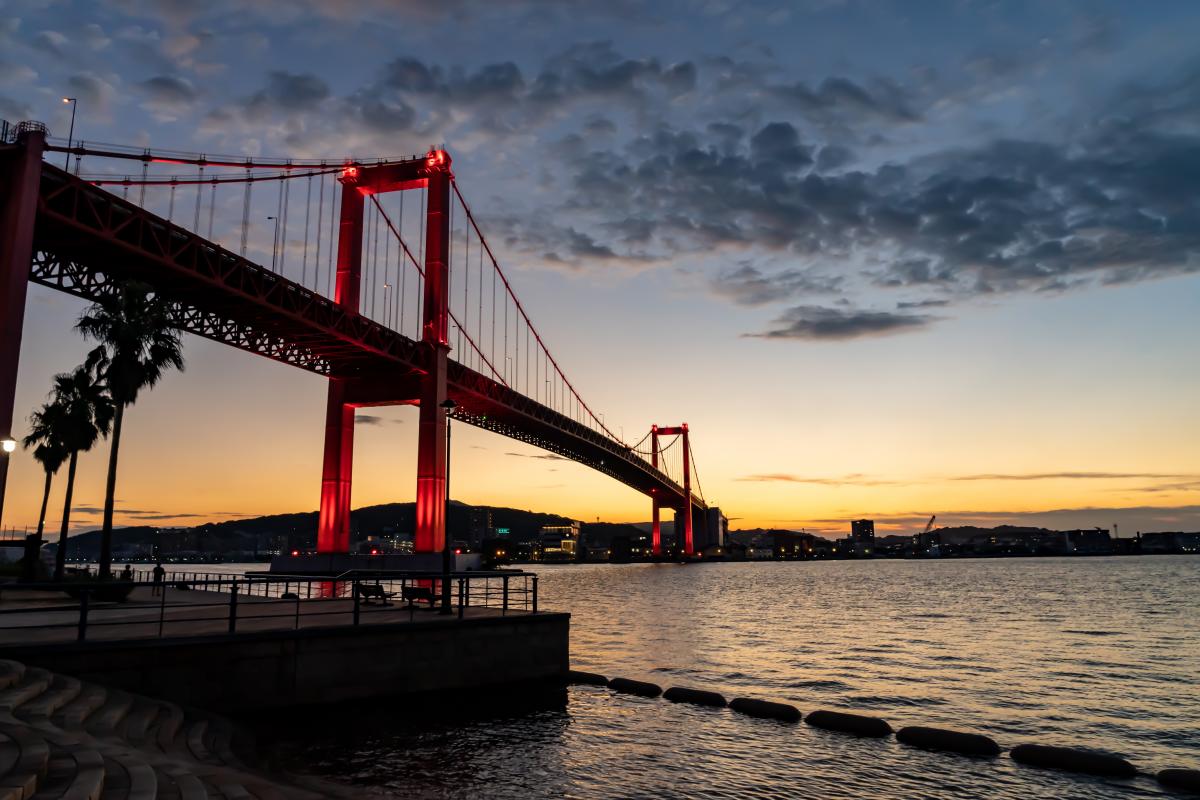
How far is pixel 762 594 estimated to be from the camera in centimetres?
7481

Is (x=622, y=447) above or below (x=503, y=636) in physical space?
above

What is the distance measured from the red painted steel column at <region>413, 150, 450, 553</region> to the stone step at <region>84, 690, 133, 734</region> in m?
44.6

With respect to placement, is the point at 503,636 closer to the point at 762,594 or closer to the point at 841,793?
the point at 841,793

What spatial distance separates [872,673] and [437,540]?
3800cm

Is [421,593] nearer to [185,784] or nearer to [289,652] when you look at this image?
[289,652]

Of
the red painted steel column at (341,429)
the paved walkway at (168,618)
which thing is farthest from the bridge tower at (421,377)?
the paved walkway at (168,618)

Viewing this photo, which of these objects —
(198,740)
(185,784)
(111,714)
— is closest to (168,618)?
(111,714)

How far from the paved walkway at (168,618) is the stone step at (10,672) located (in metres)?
0.83

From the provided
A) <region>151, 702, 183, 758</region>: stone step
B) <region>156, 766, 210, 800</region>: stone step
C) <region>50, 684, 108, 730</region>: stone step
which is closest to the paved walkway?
<region>50, 684, 108, 730</region>: stone step

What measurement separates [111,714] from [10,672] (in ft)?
4.78

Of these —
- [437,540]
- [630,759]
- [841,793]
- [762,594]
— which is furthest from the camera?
[762,594]

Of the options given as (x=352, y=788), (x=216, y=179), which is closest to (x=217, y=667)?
(x=352, y=788)

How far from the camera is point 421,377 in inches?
2422

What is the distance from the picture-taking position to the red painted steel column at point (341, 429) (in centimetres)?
6050
